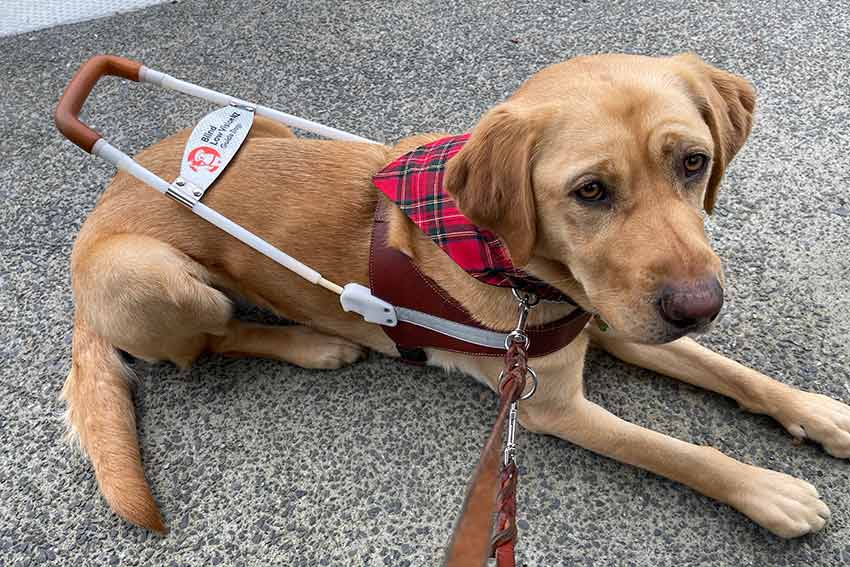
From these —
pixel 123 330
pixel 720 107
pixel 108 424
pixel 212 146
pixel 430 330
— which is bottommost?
pixel 108 424

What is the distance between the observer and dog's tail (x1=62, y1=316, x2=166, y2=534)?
215 centimetres

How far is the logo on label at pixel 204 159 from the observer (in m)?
2.26

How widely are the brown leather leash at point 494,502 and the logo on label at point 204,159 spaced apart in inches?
47.9

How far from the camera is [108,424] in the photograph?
231 cm

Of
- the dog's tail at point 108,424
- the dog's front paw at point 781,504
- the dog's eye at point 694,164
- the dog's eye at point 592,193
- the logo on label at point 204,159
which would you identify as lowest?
the dog's tail at point 108,424

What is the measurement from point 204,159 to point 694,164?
1571 mm

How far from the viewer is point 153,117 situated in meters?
3.79

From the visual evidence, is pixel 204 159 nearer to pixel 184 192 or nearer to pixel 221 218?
pixel 184 192

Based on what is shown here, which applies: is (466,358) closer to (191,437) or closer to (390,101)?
(191,437)

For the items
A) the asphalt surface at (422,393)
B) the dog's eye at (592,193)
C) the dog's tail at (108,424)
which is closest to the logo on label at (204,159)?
the dog's tail at (108,424)

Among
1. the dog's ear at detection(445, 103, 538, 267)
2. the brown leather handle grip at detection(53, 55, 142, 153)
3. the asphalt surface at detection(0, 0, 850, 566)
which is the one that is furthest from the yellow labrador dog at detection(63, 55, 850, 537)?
the brown leather handle grip at detection(53, 55, 142, 153)

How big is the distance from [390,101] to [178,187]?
177 centimetres

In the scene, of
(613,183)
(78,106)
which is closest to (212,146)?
(78,106)

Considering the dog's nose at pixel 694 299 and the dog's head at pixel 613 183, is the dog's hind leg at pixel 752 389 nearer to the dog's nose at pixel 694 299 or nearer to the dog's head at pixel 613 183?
the dog's head at pixel 613 183
